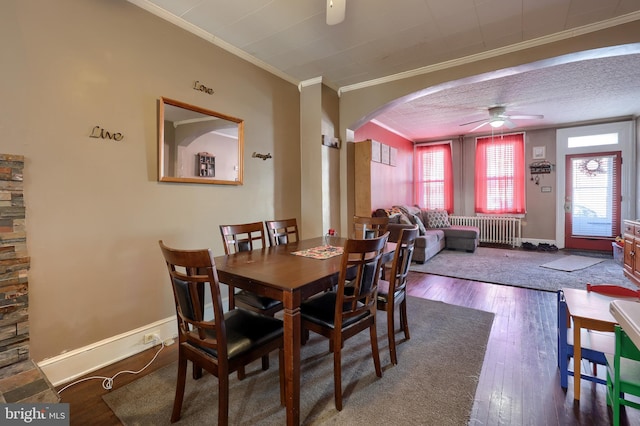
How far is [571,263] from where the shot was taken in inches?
186

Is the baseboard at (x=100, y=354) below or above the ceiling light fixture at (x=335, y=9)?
below

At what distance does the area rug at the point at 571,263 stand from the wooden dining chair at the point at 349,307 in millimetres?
4302

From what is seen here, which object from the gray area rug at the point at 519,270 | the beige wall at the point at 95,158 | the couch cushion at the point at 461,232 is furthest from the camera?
the couch cushion at the point at 461,232

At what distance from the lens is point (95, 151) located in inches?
76.0

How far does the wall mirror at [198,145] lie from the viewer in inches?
89.4

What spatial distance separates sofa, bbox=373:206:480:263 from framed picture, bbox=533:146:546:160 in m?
2.21

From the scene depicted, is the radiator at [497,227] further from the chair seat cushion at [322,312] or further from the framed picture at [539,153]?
the chair seat cushion at [322,312]

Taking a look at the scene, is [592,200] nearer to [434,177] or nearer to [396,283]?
[434,177]

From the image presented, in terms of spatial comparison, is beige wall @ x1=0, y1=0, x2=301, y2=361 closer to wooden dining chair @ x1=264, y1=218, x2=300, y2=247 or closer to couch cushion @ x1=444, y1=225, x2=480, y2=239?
wooden dining chair @ x1=264, y1=218, x2=300, y2=247

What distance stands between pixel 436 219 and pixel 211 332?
574 cm

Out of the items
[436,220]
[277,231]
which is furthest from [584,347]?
[436,220]

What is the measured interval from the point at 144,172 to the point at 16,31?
3.28ft

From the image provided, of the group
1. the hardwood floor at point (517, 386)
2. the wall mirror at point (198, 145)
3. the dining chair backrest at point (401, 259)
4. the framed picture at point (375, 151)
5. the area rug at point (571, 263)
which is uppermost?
the framed picture at point (375, 151)

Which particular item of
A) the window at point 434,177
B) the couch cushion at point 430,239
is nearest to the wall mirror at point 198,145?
the couch cushion at point 430,239
